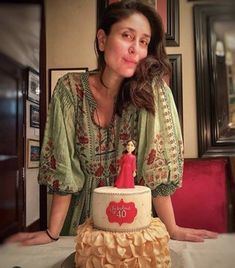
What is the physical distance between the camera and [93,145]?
49 cm

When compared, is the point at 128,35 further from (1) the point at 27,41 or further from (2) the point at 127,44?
(1) the point at 27,41

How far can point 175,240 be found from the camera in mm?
490

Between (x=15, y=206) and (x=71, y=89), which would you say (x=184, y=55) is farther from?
(x=15, y=206)

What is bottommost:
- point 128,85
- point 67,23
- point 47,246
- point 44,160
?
point 47,246

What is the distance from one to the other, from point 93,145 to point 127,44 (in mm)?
174

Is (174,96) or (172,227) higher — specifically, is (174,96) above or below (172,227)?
above

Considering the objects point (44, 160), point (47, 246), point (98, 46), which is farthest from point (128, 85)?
point (47, 246)

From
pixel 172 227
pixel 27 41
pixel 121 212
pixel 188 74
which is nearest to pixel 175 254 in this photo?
pixel 172 227

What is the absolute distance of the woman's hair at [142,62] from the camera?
0.45 m

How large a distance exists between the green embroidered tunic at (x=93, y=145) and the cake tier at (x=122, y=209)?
0.29 feet

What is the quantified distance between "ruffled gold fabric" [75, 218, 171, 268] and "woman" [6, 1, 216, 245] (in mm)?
104

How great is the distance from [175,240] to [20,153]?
0.30m

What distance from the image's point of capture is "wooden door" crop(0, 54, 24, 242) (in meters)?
0.42

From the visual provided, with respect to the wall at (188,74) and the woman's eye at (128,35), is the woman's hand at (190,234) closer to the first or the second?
the wall at (188,74)
